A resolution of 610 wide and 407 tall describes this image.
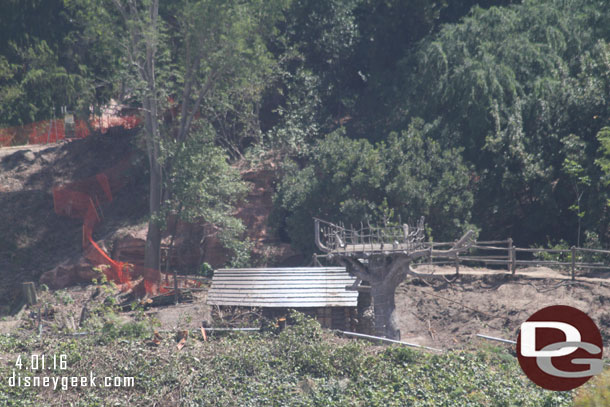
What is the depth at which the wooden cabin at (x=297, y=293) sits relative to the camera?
62.8 ft

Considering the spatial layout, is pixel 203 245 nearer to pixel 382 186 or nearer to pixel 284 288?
pixel 382 186

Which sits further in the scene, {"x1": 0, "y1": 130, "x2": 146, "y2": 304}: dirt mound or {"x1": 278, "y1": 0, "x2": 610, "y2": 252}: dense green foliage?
{"x1": 0, "y1": 130, "x2": 146, "y2": 304}: dirt mound

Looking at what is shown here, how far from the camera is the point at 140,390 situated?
15.4 m

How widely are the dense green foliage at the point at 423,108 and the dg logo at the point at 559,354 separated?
9690mm

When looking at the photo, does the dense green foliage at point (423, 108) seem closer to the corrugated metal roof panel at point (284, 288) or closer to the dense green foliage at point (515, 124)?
the dense green foliage at point (515, 124)

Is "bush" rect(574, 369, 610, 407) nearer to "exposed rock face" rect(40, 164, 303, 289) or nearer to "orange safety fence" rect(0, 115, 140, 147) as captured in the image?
"exposed rock face" rect(40, 164, 303, 289)

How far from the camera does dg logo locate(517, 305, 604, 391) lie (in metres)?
12.3

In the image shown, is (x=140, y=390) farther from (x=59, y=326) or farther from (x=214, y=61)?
(x=214, y=61)

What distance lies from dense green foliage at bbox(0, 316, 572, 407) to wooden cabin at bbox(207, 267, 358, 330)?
2.17 metres

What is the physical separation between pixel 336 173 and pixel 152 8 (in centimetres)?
996

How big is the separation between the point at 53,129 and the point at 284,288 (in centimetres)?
2165

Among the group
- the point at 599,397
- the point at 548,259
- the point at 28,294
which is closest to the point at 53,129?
the point at 28,294

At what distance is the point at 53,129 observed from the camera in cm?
3600

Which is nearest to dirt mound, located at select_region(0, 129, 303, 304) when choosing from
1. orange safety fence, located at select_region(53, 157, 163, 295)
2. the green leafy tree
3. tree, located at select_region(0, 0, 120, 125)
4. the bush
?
orange safety fence, located at select_region(53, 157, 163, 295)
